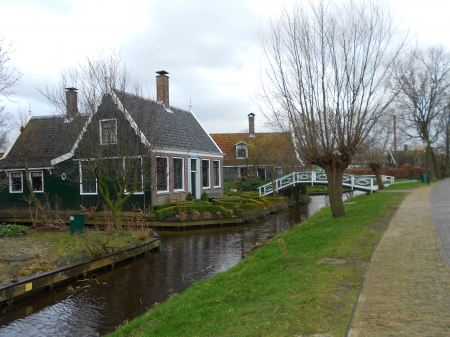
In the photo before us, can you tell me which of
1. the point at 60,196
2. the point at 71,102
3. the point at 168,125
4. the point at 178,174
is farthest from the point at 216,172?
the point at 71,102

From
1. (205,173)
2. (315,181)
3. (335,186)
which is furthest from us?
(315,181)

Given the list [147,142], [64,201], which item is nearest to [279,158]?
[64,201]

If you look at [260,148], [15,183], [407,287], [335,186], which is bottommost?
[407,287]

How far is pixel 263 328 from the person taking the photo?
498 cm

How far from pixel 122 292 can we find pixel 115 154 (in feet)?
21.4

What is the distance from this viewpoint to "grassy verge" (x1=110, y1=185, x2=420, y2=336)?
201 inches

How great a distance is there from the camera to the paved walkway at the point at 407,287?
4691 mm

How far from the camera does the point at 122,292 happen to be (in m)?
9.96

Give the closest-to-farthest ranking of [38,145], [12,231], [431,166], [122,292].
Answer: [122,292], [12,231], [38,145], [431,166]

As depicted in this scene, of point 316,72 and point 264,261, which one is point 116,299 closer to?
point 264,261

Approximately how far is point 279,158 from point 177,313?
2606 cm

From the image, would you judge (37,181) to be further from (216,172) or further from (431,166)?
(431,166)

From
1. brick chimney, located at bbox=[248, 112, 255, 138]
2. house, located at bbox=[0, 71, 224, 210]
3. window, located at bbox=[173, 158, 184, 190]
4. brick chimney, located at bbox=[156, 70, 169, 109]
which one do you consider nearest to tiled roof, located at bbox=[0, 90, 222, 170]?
house, located at bbox=[0, 71, 224, 210]

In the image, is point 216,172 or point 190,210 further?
point 216,172
